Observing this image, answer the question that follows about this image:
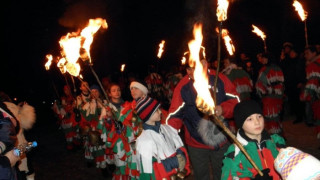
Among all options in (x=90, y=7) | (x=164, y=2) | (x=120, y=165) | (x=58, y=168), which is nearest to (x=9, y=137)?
(x=120, y=165)

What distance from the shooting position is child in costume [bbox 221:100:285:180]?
331 centimetres

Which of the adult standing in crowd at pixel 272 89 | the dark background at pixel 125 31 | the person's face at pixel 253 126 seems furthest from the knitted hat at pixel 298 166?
the dark background at pixel 125 31

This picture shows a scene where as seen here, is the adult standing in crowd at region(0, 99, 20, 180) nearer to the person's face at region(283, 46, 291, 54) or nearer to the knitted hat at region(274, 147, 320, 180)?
the knitted hat at region(274, 147, 320, 180)

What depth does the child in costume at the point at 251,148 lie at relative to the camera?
10.9 ft

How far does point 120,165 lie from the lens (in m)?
5.95

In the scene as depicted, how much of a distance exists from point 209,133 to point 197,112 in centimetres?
33

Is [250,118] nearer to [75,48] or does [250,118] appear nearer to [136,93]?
[136,93]

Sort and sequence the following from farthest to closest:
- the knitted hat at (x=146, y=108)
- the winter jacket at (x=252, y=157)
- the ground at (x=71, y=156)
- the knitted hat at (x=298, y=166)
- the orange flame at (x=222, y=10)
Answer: the ground at (x=71, y=156) < the knitted hat at (x=146, y=108) < the orange flame at (x=222, y=10) < the winter jacket at (x=252, y=157) < the knitted hat at (x=298, y=166)

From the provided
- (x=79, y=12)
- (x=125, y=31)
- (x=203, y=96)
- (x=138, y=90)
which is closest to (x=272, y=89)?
(x=138, y=90)

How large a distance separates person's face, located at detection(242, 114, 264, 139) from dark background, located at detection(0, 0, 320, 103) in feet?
37.2

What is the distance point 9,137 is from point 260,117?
2612mm

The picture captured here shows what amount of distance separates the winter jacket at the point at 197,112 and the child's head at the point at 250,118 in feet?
2.57

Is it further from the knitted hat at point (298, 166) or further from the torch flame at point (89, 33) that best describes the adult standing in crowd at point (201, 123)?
the torch flame at point (89, 33)

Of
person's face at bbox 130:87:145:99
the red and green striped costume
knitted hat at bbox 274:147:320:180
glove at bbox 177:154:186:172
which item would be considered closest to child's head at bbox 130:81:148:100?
person's face at bbox 130:87:145:99
